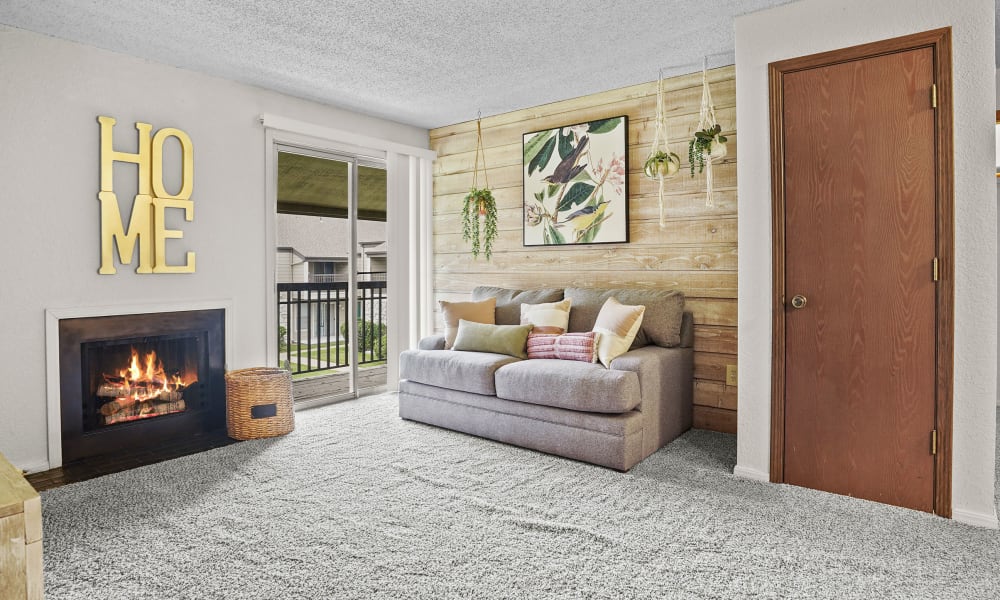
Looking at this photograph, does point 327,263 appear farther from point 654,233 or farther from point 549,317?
point 654,233

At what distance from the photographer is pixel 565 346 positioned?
3.55 metres

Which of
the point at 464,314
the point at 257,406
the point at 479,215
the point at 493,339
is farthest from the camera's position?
the point at 479,215

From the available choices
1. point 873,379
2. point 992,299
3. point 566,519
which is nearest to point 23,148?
point 566,519

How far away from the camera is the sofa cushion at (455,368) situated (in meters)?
3.53

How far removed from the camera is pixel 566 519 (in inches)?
96.0

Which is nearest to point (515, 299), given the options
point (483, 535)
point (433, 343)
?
point (433, 343)

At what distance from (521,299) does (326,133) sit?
6.51 ft

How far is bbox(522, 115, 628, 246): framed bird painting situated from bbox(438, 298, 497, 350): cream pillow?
0.73m

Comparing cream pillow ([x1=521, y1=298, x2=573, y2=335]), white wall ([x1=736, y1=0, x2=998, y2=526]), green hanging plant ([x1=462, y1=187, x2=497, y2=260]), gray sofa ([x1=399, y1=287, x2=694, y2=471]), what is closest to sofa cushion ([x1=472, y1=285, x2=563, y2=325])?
gray sofa ([x1=399, y1=287, x2=694, y2=471])

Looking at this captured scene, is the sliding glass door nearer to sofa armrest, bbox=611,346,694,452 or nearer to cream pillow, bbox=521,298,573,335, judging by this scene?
cream pillow, bbox=521,298,573,335

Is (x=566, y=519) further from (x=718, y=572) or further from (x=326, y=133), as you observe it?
(x=326, y=133)

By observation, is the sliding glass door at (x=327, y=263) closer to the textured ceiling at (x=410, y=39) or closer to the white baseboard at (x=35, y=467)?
the textured ceiling at (x=410, y=39)

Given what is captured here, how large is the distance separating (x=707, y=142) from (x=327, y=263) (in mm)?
3079

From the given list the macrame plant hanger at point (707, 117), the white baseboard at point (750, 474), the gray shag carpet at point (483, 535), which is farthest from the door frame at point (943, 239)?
the macrame plant hanger at point (707, 117)
